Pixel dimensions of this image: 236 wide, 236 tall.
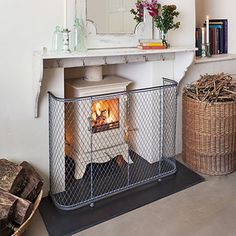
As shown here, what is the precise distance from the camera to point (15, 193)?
1.77m

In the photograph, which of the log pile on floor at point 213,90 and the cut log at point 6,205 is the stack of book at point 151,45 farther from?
the cut log at point 6,205

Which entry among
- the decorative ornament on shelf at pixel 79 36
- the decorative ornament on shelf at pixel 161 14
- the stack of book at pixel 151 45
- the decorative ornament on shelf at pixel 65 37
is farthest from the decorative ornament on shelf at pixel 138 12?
the decorative ornament on shelf at pixel 65 37

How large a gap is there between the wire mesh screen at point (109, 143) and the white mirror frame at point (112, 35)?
1.28 ft

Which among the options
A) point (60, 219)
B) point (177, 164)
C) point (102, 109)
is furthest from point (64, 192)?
point (177, 164)

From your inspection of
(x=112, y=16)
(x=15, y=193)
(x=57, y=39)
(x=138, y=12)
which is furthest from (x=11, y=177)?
(x=138, y=12)

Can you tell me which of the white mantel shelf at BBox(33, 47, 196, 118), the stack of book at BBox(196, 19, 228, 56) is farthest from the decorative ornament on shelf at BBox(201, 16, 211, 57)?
the white mantel shelf at BBox(33, 47, 196, 118)

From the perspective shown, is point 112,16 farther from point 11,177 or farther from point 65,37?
point 11,177

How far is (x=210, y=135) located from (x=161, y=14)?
1.05 meters

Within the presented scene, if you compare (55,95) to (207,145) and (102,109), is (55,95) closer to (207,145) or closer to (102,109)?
(102,109)

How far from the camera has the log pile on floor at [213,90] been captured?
2.43 meters

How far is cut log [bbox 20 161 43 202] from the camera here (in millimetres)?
1827

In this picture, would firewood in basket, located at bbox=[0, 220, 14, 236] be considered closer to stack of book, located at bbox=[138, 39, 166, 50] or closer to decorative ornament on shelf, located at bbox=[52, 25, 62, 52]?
decorative ornament on shelf, located at bbox=[52, 25, 62, 52]

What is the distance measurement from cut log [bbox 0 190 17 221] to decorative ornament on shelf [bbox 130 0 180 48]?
5.07 ft

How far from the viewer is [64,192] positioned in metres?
2.21
